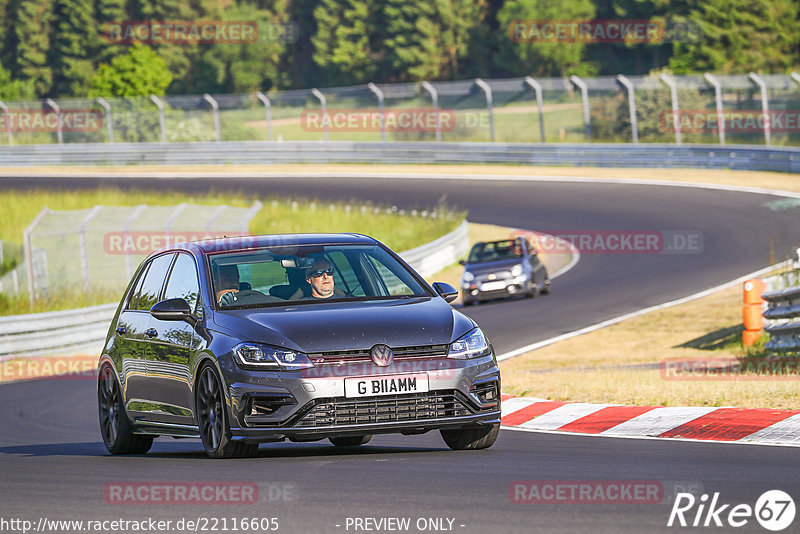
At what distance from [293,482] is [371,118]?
4867cm

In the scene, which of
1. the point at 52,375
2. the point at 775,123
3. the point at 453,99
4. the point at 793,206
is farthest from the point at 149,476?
the point at 453,99

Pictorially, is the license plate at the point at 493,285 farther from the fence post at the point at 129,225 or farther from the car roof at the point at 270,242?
the car roof at the point at 270,242

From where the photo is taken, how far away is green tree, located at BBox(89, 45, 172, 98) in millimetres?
69375

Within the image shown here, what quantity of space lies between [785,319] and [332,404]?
31.2ft

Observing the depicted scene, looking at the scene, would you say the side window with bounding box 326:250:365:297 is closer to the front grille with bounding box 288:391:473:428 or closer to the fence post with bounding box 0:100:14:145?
the front grille with bounding box 288:391:473:428

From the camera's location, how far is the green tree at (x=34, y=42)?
338 feet

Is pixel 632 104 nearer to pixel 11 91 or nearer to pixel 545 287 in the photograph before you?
pixel 545 287

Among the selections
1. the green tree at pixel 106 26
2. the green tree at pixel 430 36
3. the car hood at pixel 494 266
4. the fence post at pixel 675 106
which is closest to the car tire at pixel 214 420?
the car hood at pixel 494 266

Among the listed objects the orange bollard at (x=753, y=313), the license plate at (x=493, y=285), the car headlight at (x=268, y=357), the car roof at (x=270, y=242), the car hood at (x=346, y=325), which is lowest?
the license plate at (x=493, y=285)

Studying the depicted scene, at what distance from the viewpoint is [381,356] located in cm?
798

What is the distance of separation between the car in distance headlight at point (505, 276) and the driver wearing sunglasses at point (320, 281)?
17758 mm

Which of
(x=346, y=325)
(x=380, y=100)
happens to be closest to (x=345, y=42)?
(x=380, y=100)

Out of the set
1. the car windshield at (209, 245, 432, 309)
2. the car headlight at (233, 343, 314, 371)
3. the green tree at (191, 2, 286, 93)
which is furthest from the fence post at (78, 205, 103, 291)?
the green tree at (191, 2, 286, 93)

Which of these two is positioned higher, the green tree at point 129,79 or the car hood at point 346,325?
the car hood at point 346,325
